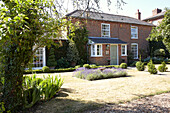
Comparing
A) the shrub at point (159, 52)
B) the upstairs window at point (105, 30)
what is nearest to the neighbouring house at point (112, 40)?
the upstairs window at point (105, 30)

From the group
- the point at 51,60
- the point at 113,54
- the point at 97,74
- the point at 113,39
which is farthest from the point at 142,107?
the point at 113,39

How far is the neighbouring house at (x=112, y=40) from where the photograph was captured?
55.1 ft

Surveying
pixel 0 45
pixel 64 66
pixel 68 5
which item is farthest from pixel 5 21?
pixel 64 66

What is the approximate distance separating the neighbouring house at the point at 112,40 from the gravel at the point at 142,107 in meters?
11.3

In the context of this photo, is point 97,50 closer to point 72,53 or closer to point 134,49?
point 72,53

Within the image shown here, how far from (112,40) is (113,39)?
735mm

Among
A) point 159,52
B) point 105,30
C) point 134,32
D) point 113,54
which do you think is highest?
point 134,32

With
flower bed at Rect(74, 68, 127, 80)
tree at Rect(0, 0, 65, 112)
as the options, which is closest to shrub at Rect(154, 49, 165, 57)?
flower bed at Rect(74, 68, 127, 80)

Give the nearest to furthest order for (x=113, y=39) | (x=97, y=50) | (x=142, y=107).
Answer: (x=142, y=107) → (x=97, y=50) → (x=113, y=39)

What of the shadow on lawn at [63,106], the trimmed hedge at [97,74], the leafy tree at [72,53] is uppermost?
the leafy tree at [72,53]

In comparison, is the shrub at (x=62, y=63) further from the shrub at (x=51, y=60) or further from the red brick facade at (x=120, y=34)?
the red brick facade at (x=120, y=34)

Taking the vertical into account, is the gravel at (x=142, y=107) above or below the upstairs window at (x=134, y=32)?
below

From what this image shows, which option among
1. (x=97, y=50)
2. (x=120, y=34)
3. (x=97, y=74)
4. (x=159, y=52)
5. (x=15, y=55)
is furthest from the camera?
(x=159, y=52)

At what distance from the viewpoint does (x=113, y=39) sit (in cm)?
1941
